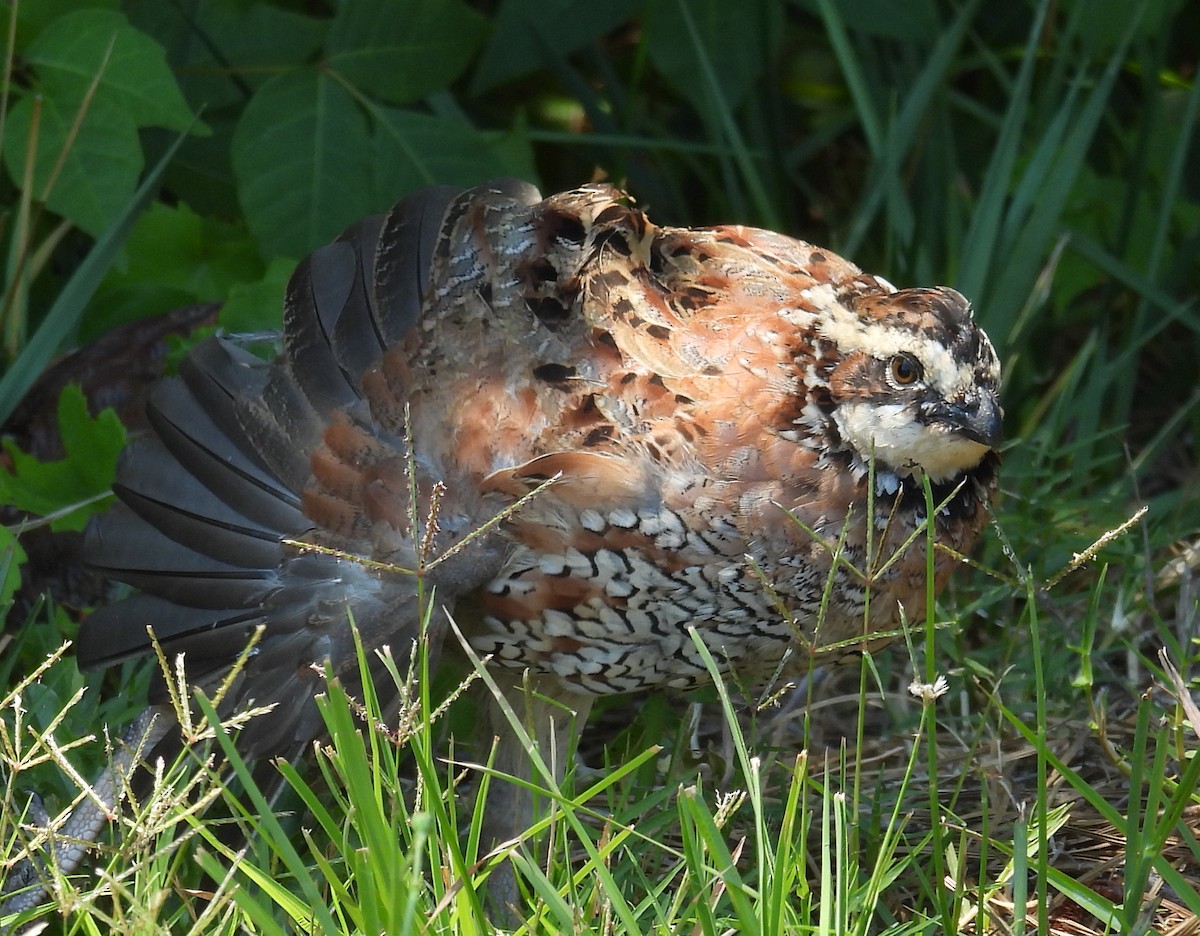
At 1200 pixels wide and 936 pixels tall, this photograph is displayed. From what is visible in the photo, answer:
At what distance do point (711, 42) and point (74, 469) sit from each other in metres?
1.80

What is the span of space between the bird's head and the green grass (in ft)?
0.99

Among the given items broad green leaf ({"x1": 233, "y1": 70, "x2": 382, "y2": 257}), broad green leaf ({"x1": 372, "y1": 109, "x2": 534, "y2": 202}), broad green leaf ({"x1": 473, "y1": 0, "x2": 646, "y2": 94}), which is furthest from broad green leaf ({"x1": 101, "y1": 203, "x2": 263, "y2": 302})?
broad green leaf ({"x1": 473, "y1": 0, "x2": 646, "y2": 94})

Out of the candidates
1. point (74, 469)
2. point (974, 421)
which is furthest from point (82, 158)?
point (974, 421)

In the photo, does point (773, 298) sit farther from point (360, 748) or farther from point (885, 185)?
point (885, 185)

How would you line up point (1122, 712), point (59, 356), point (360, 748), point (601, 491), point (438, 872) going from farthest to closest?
1. point (59, 356)
2. point (1122, 712)
3. point (601, 491)
4. point (438, 872)
5. point (360, 748)

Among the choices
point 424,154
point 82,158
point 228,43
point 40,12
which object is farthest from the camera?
point 228,43

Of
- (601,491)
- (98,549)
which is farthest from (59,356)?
(601,491)

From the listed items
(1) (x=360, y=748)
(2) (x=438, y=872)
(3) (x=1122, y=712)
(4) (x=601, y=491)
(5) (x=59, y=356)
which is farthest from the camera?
(5) (x=59, y=356)

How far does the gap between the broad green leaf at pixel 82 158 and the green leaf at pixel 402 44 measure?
572 millimetres

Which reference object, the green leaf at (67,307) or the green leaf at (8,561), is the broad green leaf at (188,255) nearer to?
the green leaf at (67,307)

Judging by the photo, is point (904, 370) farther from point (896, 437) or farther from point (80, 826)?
point (80, 826)

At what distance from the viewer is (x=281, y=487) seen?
239 cm

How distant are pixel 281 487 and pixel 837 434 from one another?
874mm

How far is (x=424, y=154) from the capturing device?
335 centimetres
